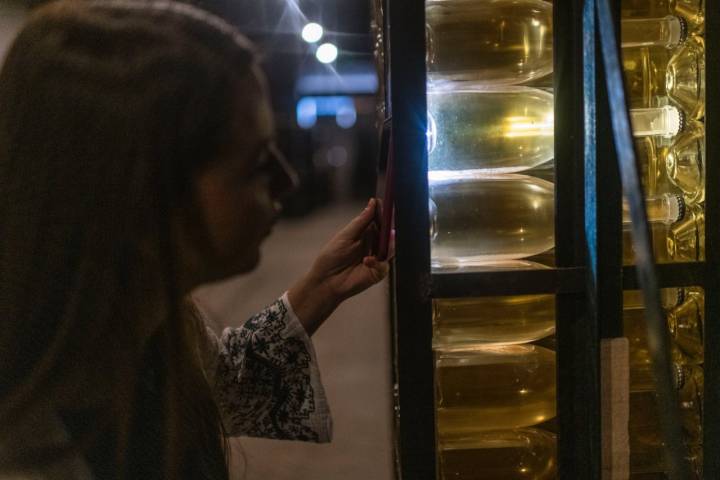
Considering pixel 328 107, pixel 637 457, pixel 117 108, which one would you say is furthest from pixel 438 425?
pixel 328 107

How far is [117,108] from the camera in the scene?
78cm

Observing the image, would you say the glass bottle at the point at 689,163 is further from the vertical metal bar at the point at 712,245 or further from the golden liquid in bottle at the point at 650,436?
the golden liquid in bottle at the point at 650,436

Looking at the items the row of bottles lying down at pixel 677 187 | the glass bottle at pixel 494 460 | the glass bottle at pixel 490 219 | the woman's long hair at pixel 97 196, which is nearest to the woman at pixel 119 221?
the woman's long hair at pixel 97 196

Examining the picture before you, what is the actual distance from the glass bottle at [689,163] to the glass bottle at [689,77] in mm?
21

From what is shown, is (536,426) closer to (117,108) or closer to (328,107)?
(117,108)

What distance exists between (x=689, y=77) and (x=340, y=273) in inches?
19.4

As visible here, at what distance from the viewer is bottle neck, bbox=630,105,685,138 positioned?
78cm

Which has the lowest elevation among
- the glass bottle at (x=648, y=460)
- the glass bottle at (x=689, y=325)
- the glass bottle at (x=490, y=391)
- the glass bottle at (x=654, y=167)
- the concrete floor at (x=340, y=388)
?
the concrete floor at (x=340, y=388)

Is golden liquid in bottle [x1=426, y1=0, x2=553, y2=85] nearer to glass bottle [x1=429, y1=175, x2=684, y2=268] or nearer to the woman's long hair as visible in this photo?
glass bottle [x1=429, y1=175, x2=684, y2=268]

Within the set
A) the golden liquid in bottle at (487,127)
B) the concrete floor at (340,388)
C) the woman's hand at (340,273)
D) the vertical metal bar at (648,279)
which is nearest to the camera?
the vertical metal bar at (648,279)

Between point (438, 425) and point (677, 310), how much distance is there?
12.3 inches

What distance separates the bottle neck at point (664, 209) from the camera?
79 cm

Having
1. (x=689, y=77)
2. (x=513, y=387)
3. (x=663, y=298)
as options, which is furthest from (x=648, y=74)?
(x=513, y=387)

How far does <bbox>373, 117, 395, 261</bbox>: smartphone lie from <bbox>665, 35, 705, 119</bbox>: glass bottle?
Answer: 12.6 inches
